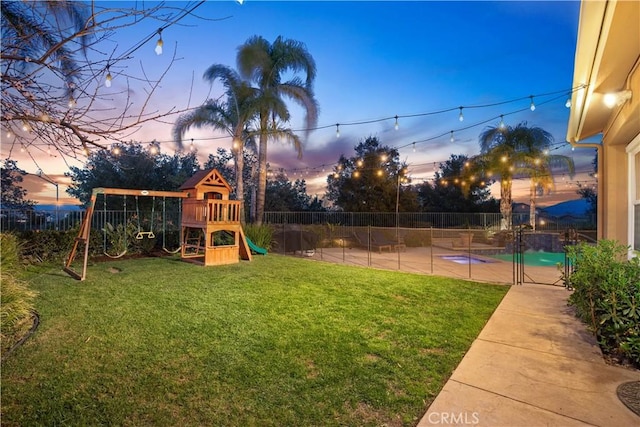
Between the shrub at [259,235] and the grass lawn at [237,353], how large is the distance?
5.97m

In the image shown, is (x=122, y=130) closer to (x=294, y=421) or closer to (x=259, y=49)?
(x=294, y=421)

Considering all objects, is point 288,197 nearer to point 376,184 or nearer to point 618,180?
point 376,184

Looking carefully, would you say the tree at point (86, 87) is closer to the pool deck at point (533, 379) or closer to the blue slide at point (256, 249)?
the pool deck at point (533, 379)

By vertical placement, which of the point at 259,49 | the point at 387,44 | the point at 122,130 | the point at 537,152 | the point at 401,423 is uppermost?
the point at 259,49

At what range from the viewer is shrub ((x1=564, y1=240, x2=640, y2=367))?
300cm

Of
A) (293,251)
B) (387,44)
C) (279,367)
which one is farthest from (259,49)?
(279,367)

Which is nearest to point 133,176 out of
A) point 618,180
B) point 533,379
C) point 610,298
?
point 533,379

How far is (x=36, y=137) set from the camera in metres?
2.41

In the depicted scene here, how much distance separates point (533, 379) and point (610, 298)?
128cm

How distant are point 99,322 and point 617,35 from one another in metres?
6.90

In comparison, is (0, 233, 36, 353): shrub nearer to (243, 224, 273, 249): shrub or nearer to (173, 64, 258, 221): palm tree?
(243, 224, 273, 249): shrub

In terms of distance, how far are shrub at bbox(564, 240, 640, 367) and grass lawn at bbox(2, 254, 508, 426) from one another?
129 cm

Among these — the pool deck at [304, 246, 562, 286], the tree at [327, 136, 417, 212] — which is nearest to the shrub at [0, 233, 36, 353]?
the pool deck at [304, 246, 562, 286]

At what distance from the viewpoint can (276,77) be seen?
46.7 feet
